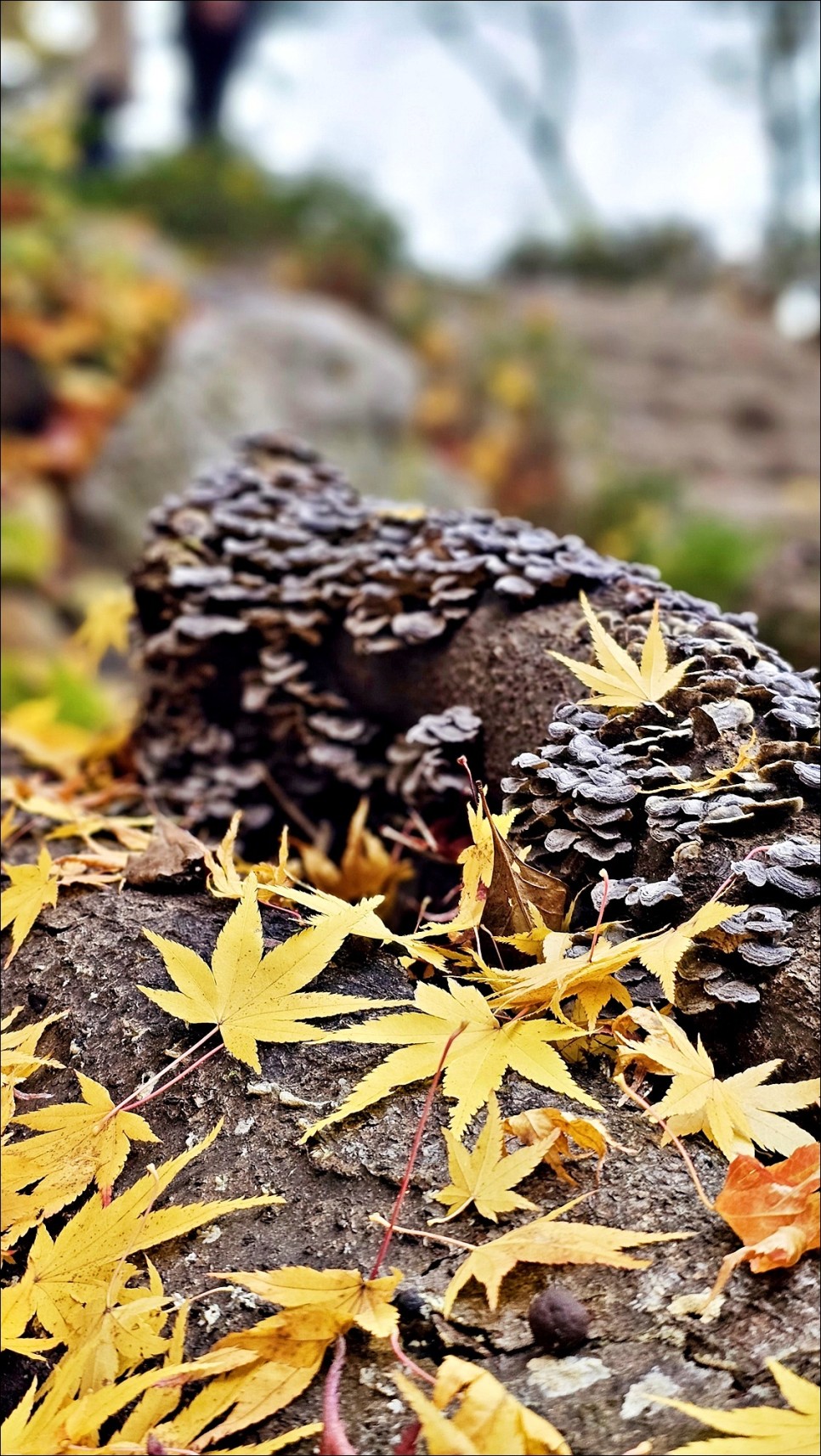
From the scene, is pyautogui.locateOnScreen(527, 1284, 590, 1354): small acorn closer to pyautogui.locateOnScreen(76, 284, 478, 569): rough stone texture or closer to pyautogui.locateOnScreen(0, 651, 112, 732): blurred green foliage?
pyautogui.locateOnScreen(0, 651, 112, 732): blurred green foliage

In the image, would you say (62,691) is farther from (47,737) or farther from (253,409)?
(253,409)

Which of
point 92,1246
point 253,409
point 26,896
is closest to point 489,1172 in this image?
point 92,1246

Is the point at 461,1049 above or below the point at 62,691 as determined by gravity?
below

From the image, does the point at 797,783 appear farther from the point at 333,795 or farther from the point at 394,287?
the point at 394,287

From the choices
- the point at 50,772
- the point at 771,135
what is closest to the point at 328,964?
the point at 50,772

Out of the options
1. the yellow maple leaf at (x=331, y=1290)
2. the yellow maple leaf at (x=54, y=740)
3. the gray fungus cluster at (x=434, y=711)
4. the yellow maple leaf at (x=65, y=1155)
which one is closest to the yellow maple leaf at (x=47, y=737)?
the yellow maple leaf at (x=54, y=740)

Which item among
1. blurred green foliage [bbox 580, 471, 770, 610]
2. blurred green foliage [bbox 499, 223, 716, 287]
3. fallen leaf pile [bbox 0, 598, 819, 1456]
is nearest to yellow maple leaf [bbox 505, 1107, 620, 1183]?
fallen leaf pile [bbox 0, 598, 819, 1456]
